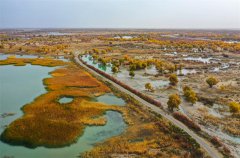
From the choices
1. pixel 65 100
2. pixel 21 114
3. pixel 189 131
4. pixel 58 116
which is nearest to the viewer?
pixel 189 131

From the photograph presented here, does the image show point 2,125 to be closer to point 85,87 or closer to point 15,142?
point 15,142

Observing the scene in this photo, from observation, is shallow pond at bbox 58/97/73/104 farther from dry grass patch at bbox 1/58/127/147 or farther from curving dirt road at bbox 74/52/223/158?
curving dirt road at bbox 74/52/223/158

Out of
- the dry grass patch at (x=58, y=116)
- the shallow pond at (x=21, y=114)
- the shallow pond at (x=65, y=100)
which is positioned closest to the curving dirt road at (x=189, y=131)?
the shallow pond at (x=21, y=114)

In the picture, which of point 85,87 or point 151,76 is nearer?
point 85,87

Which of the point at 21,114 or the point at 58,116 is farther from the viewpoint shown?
the point at 21,114

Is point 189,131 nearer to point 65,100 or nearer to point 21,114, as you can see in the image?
point 65,100

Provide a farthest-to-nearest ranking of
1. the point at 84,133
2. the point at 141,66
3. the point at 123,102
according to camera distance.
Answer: the point at 141,66 < the point at 123,102 < the point at 84,133

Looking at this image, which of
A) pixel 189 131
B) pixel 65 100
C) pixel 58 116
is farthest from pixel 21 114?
pixel 189 131

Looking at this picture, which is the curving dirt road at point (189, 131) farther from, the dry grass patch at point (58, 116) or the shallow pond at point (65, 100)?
the shallow pond at point (65, 100)

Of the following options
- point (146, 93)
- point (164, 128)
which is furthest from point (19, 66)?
point (164, 128)
